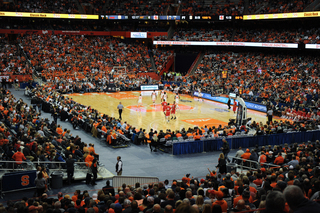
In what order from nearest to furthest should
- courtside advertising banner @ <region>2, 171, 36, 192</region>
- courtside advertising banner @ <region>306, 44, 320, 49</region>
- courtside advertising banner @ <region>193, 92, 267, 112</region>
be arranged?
courtside advertising banner @ <region>2, 171, 36, 192</region>, courtside advertising banner @ <region>193, 92, 267, 112</region>, courtside advertising banner @ <region>306, 44, 320, 49</region>

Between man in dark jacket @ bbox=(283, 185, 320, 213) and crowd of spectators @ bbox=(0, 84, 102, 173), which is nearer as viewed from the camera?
man in dark jacket @ bbox=(283, 185, 320, 213)

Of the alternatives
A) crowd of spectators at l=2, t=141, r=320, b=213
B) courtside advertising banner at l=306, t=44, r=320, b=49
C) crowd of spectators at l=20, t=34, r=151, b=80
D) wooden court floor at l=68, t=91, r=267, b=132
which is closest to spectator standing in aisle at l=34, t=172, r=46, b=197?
crowd of spectators at l=2, t=141, r=320, b=213

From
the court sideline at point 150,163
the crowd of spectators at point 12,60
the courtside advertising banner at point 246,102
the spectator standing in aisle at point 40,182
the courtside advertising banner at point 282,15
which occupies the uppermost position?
the courtside advertising banner at point 282,15

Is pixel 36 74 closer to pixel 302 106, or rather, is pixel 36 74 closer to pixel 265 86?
pixel 265 86

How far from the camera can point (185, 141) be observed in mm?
18188

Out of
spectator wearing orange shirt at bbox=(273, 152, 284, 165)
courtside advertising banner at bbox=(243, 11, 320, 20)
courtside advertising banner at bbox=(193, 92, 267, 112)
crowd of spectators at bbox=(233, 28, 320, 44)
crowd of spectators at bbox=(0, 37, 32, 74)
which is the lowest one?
spectator wearing orange shirt at bbox=(273, 152, 284, 165)

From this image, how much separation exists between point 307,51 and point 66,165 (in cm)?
3800

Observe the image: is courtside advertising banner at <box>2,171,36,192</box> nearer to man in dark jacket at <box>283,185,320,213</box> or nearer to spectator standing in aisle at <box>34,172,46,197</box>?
spectator standing in aisle at <box>34,172,46,197</box>

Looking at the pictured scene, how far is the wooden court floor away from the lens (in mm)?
25688

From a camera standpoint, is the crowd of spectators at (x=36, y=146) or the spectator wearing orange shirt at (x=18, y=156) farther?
the crowd of spectators at (x=36, y=146)

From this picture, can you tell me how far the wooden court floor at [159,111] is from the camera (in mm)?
25688

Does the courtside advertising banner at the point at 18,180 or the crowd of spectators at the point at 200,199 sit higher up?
the crowd of spectators at the point at 200,199

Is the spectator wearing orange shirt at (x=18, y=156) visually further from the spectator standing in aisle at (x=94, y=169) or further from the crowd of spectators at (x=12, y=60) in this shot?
the crowd of spectators at (x=12, y=60)

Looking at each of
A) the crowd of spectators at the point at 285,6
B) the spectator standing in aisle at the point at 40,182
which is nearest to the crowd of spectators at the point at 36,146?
the spectator standing in aisle at the point at 40,182
